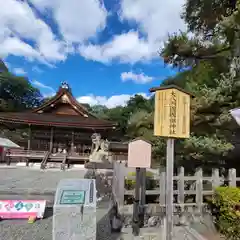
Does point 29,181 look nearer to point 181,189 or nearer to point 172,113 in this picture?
point 181,189

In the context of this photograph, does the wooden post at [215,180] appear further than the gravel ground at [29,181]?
No

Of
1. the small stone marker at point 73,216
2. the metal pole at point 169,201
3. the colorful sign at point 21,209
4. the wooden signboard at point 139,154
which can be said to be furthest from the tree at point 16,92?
the metal pole at point 169,201

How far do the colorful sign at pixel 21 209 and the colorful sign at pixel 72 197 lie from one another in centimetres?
201

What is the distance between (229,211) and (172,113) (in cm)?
211

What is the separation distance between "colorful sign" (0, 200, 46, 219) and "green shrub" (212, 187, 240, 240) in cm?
370

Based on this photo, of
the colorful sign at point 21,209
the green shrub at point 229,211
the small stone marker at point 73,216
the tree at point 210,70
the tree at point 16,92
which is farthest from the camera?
the tree at point 16,92

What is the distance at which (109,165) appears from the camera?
44.2 feet

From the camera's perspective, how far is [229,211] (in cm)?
473

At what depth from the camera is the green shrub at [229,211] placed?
4.57 m

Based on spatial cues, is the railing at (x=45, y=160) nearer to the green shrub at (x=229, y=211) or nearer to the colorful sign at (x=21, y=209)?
the colorful sign at (x=21, y=209)

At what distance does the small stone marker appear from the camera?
12.1ft

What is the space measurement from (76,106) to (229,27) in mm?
21366

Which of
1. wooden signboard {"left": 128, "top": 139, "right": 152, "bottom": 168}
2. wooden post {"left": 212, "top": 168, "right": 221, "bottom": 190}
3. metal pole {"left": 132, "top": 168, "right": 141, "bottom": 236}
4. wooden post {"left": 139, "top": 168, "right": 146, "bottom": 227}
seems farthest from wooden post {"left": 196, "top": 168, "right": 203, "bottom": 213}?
wooden signboard {"left": 128, "top": 139, "right": 152, "bottom": 168}

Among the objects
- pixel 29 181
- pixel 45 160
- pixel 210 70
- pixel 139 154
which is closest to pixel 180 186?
pixel 139 154
